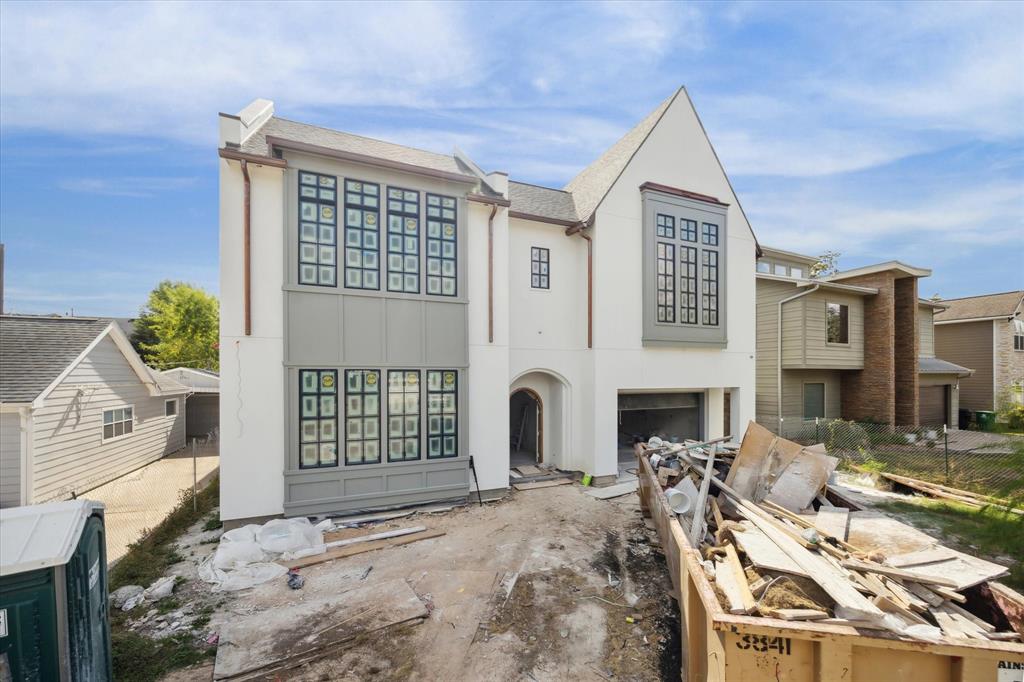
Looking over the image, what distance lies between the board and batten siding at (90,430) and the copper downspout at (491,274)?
9951 millimetres

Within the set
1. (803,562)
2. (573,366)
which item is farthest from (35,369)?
(803,562)

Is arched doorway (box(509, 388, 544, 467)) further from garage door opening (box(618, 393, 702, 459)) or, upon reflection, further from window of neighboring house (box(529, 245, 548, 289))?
window of neighboring house (box(529, 245, 548, 289))

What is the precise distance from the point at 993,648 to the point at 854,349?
1869 cm

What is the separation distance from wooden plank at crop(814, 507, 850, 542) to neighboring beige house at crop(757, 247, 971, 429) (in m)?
12.7

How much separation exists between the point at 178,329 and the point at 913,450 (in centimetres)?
4284

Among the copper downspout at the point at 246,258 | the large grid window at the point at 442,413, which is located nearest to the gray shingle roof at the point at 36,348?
the copper downspout at the point at 246,258

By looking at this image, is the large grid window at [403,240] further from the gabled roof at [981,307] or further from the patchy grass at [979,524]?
the gabled roof at [981,307]

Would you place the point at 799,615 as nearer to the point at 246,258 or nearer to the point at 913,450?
the point at 246,258

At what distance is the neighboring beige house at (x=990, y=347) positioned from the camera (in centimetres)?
2258

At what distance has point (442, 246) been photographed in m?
9.71

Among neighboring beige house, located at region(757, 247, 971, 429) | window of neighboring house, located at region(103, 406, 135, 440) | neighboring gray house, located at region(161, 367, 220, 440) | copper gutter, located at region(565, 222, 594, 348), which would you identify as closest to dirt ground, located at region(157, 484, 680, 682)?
copper gutter, located at region(565, 222, 594, 348)

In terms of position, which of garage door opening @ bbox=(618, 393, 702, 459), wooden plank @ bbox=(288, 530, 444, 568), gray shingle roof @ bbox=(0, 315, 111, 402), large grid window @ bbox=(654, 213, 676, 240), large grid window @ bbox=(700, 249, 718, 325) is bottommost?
wooden plank @ bbox=(288, 530, 444, 568)

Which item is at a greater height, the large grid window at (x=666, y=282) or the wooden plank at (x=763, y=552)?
the large grid window at (x=666, y=282)

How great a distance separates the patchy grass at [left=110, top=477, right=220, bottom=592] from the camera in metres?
6.22
